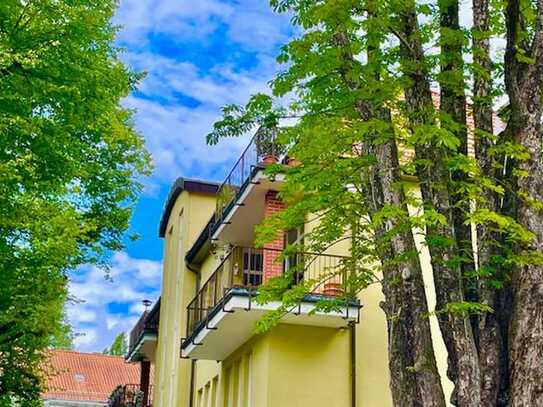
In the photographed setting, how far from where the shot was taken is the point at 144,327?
32.8m

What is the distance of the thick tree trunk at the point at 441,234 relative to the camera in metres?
8.97

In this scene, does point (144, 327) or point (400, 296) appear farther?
point (144, 327)

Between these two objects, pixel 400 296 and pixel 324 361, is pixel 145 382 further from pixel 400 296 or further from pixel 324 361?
pixel 400 296

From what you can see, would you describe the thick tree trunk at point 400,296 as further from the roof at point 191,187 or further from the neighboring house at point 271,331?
the roof at point 191,187

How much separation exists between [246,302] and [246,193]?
10.0 ft

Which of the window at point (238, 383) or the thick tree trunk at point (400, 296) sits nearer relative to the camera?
the thick tree trunk at point (400, 296)

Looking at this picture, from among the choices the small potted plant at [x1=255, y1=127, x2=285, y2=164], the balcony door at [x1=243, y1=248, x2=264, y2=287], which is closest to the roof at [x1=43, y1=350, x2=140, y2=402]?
the balcony door at [x1=243, y1=248, x2=264, y2=287]

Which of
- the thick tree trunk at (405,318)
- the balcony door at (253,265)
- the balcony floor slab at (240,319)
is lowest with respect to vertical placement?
the thick tree trunk at (405,318)

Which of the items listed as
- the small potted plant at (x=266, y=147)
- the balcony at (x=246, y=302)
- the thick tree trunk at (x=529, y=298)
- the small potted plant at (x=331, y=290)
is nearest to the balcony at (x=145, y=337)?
the balcony at (x=246, y=302)

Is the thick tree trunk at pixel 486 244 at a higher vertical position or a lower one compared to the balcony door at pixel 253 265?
lower

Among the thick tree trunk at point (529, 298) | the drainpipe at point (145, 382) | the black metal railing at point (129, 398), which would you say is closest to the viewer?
the thick tree trunk at point (529, 298)

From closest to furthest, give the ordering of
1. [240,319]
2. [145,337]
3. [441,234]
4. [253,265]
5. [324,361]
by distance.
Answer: [441,234] → [324,361] → [240,319] → [253,265] → [145,337]

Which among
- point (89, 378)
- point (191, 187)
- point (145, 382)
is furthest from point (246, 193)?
point (89, 378)

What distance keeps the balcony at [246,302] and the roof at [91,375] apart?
39.0 metres
